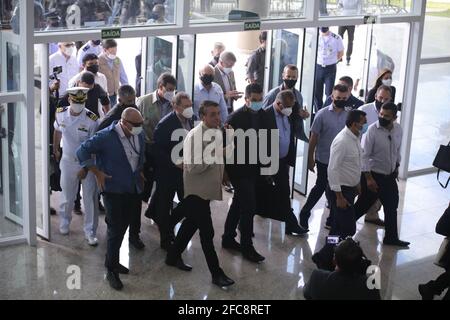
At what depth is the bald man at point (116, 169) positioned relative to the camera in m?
6.43

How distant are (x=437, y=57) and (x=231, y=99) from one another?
2644mm

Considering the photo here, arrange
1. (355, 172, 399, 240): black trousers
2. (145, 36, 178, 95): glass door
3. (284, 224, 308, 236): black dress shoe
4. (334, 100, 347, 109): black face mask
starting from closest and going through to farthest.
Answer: (355, 172, 399, 240): black trousers < (334, 100, 347, 109): black face mask < (284, 224, 308, 236): black dress shoe < (145, 36, 178, 95): glass door

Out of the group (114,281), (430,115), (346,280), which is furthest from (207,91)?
(346,280)

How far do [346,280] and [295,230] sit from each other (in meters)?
2.71

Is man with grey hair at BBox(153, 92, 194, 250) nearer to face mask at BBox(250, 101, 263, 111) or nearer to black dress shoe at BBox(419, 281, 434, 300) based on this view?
face mask at BBox(250, 101, 263, 111)

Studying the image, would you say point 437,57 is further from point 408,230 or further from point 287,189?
point 287,189

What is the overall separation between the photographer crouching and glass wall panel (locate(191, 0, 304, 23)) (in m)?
3.49

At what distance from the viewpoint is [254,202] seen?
7.03 metres

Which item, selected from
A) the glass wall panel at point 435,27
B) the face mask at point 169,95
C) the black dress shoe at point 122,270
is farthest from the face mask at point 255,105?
the glass wall panel at point 435,27

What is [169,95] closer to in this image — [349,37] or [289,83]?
[289,83]

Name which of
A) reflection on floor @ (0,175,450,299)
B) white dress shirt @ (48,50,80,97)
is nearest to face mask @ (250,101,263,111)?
reflection on floor @ (0,175,450,299)

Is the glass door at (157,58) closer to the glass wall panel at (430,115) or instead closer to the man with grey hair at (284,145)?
the man with grey hair at (284,145)

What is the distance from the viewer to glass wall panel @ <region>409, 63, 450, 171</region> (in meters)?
9.84
